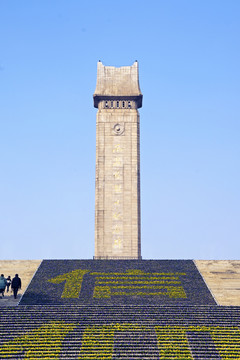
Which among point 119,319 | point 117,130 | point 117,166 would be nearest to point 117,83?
point 117,130

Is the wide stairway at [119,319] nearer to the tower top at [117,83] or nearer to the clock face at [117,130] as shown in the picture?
the clock face at [117,130]

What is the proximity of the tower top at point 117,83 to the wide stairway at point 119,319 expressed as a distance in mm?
28551

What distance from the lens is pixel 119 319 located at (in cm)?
3297

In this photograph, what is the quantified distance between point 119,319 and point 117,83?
41.0 m

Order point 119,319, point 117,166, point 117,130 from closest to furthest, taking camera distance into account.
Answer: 1. point 119,319
2. point 117,166
3. point 117,130

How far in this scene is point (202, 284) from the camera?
141 feet

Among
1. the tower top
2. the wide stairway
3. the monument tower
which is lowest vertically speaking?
the wide stairway

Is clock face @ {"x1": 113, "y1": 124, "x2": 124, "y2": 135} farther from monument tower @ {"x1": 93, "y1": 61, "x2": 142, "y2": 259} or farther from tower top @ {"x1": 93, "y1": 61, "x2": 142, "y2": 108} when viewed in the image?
tower top @ {"x1": 93, "y1": 61, "x2": 142, "y2": 108}

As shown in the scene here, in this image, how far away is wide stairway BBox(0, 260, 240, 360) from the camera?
2917 cm

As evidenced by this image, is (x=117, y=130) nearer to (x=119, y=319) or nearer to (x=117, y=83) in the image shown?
(x=117, y=83)

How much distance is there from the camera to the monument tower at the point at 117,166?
2598 inches

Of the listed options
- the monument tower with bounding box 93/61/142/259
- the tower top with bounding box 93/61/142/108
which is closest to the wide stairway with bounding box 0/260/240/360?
the monument tower with bounding box 93/61/142/259

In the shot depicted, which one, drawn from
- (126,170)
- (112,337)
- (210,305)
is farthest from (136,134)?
(112,337)

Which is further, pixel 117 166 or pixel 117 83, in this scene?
pixel 117 83
